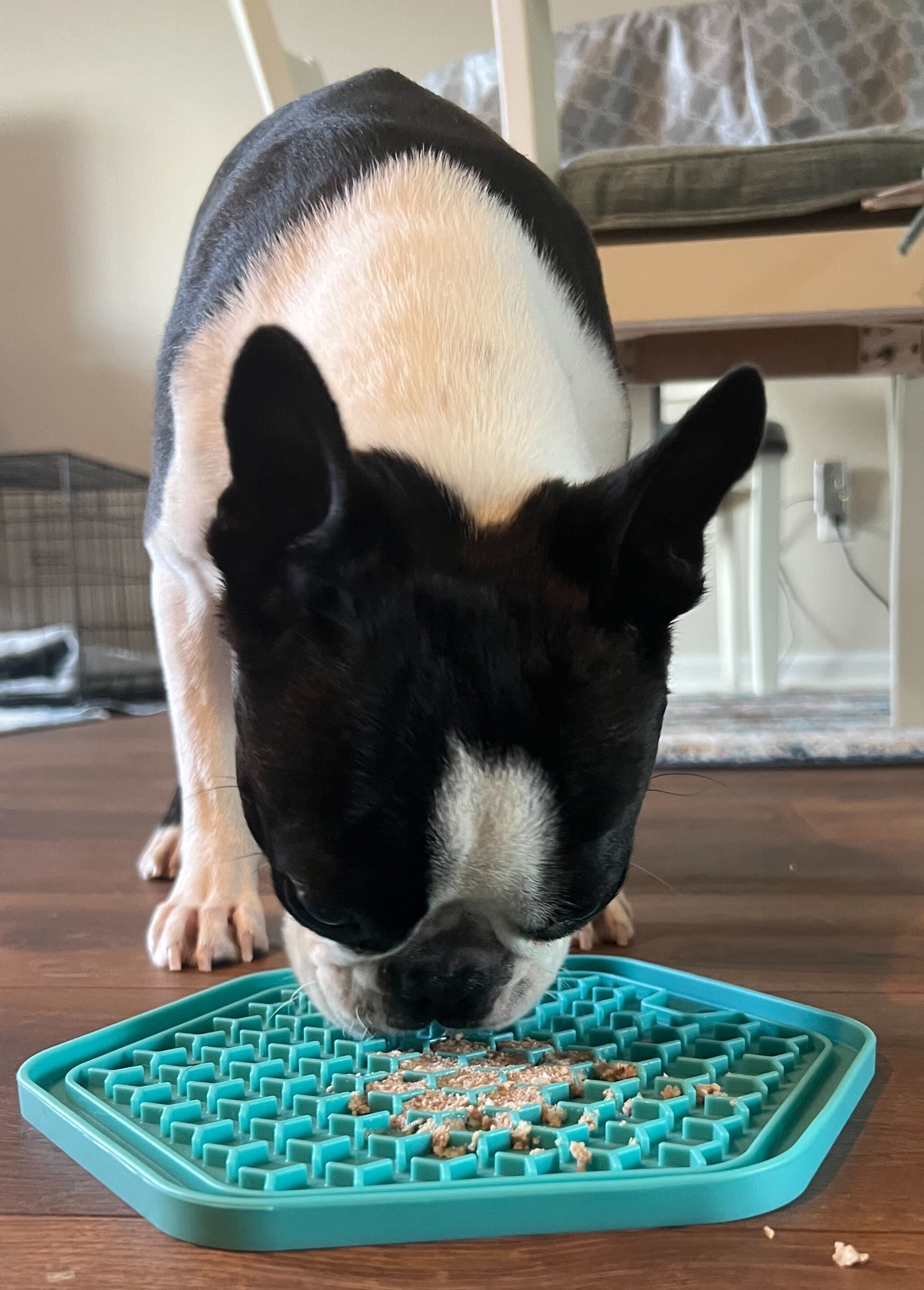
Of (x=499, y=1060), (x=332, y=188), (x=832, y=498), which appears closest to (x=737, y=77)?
(x=832, y=498)

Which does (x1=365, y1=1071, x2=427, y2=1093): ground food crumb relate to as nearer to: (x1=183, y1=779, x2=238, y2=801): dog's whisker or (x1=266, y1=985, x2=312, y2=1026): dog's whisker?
(x1=266, y1=985, x2=312, y2=1026): dog's whisker

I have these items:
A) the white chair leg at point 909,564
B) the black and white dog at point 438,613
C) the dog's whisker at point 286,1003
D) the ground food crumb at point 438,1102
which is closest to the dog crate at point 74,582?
the white chair leg at point 909,564

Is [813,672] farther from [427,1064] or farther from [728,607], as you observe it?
[427,1064]

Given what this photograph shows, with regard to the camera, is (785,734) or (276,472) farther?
(785,734)

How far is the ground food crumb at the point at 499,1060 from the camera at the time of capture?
0.90 meters

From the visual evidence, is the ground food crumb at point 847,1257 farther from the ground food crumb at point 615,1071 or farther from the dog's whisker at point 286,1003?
the dog's whisker at point 286,1003

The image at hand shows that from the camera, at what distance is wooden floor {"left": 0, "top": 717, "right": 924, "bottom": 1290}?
2.14 ft

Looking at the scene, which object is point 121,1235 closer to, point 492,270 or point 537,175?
point 492,270

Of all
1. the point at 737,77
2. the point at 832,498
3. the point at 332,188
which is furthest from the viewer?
the point at 832,498

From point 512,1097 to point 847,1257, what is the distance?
246 mm

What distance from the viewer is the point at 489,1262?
655 mm

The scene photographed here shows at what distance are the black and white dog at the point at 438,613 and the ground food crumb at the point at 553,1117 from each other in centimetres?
11

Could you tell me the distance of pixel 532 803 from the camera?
0.79 meters

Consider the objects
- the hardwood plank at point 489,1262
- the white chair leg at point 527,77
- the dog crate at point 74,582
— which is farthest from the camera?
the dog crate at point 74,582
